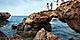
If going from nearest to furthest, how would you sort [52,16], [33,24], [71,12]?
[71,12] < [33,24] < [52,16]

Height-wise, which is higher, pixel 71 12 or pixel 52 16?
pixel 71 12

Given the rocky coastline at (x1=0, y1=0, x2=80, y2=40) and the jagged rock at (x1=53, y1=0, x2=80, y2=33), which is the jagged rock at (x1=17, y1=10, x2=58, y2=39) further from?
the jagged rock at (x1=53, y1=0, x2=80, y2=33)

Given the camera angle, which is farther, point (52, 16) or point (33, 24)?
point (52, 16)

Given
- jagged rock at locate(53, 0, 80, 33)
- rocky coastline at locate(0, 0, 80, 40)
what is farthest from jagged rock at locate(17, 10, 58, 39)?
jagged rock at locate(53, 0, 80, 33)

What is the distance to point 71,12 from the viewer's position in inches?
2050

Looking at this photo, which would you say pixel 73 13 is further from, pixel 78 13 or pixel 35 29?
pixel 35 29

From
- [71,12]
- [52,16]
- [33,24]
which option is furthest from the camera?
[52,16]

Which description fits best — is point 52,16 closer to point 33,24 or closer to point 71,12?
point 33,24

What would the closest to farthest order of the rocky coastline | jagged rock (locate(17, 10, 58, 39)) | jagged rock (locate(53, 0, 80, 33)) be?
1. jagged rock (locate(53, 0, 80, 33))
2. the rocky coastline
3. jagged rock (locate(17, 10, 58, 39))

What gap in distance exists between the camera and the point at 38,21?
183 feet

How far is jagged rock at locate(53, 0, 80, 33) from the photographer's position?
169 ft

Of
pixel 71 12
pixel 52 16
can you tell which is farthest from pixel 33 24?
pixel 71 12

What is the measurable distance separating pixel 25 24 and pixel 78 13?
12.7 m

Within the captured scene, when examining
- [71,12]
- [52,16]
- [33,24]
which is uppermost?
[71,12]
